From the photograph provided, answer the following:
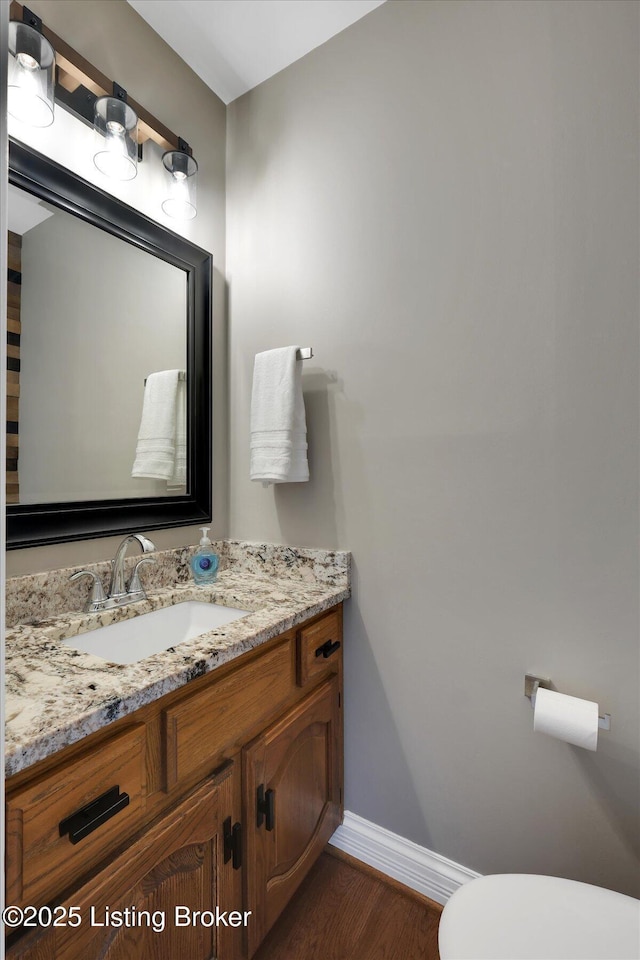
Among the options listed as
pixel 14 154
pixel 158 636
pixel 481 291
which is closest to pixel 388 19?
pixel 481 291

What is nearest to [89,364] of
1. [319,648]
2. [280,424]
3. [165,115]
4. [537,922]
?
[280,424]

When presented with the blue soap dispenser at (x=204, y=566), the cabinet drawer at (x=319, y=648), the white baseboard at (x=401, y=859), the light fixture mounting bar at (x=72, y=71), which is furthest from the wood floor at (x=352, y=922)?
the light fixture mounting bar at (x=72, y=71)

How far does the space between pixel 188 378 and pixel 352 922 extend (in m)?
1.68

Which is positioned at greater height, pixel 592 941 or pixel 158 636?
pixel 158 636

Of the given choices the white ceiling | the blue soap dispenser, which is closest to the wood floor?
the blue soap dispenser

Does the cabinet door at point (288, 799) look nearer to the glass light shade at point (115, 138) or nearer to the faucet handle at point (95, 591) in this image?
the faucet handle at point (95, 591)

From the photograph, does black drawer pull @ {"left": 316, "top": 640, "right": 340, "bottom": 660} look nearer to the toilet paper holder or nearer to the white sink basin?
the white sink basin

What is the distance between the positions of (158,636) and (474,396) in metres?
1.10

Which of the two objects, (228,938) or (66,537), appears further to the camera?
(66,537)

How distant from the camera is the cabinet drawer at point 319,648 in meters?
1.21

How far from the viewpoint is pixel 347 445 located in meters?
1.43

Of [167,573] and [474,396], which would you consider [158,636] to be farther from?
[474,396]

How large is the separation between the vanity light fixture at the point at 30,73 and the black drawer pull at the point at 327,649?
153cm

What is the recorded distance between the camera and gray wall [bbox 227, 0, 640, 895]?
105cm
